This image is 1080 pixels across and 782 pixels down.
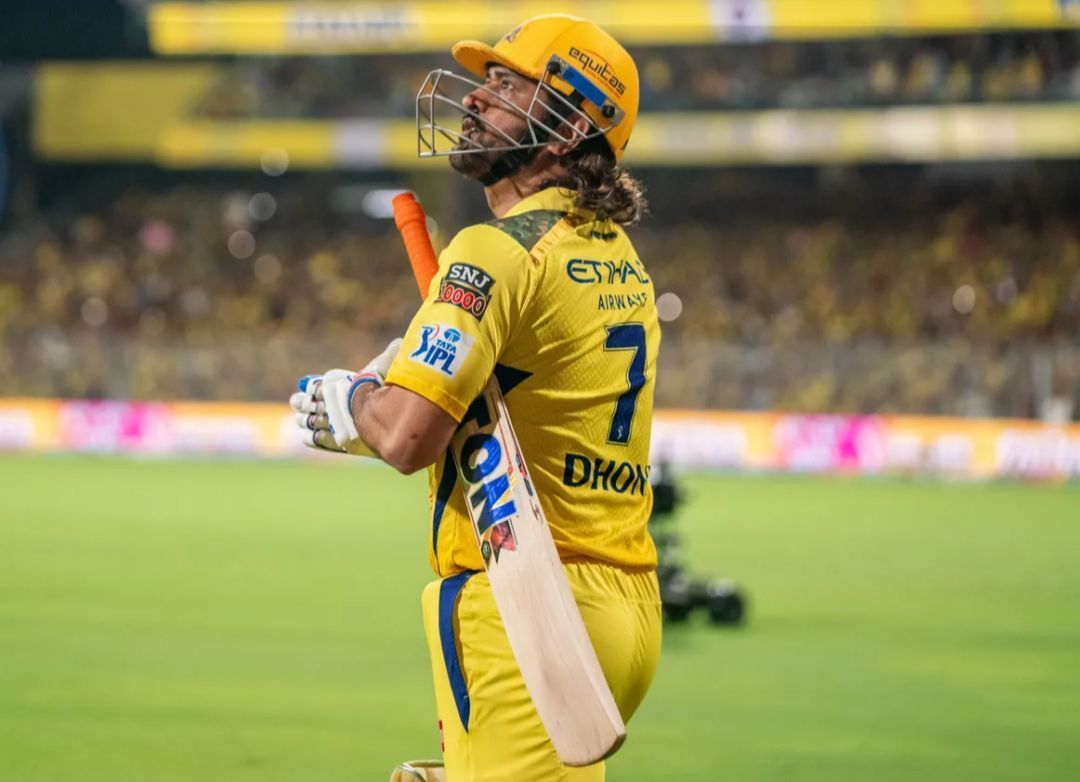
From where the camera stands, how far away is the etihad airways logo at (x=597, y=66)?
3.98m

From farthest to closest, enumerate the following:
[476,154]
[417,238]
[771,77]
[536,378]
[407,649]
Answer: [771,77]
[407,649]
[417,238]
[476,154]
[536,378]

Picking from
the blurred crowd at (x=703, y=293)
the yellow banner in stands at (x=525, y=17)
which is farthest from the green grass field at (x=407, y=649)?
the yellow banner in stands at (x=525, y=17)

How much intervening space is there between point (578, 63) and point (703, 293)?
27685 mm

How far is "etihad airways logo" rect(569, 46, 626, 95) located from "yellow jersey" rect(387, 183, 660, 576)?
12.6 inches

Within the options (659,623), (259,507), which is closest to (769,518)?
(259,507)

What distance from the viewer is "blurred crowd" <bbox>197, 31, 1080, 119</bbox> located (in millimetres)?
30359

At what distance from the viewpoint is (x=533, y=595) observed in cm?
355

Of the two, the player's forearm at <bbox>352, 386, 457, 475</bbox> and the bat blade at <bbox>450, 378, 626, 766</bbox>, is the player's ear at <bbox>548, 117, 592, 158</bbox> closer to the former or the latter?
the bat blade at <bbox>450, 378, 626, 766</bbox>

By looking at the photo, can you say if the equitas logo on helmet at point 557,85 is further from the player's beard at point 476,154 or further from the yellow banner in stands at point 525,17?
the yellow banner in stands at point 525,17

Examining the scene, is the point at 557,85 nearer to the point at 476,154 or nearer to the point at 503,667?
the point at 476,154

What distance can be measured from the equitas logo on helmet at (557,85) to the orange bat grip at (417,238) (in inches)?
6.0

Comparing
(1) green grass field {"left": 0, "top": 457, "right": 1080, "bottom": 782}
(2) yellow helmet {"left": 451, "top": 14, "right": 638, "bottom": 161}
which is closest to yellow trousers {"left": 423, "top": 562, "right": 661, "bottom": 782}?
(2) yellow helmet {"left": 451, "top": 14, "right": 638, "bottom": 161}

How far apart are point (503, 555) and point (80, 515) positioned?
1529 cm

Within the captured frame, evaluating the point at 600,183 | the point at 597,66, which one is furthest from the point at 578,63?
the point at 600,183
